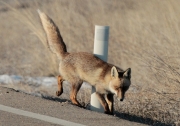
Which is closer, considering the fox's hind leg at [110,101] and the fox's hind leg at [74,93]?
the fox's hind leg at [110,101]

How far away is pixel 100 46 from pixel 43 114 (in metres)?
1.35

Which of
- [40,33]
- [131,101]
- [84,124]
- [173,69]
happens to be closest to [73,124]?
[84,124]

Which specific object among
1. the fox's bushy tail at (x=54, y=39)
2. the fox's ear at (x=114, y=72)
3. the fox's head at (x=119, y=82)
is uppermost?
the fox's bushy tail at (x=54, y=39)

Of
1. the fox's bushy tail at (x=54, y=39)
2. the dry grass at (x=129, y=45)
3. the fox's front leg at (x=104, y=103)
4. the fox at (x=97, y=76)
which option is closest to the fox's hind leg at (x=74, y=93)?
the fox at (x=97, y=76)

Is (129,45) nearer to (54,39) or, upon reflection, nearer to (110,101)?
(54,39)

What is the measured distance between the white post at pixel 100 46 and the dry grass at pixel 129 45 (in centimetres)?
54

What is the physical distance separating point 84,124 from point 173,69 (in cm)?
259

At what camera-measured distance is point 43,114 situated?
6.20m

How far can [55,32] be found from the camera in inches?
320

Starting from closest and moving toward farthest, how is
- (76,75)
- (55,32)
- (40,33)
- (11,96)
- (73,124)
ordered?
1. (73,124)
2. (11,96)
3. (76,75)
4. (55,32)
5. (40,33)

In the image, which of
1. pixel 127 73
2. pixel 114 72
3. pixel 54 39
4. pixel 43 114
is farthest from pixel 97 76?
pixel 43 114

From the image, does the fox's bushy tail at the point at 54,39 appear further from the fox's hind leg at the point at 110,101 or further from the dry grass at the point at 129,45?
the fox's hind leg at the point at 110,101

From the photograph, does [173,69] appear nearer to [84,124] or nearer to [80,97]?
[80,97]

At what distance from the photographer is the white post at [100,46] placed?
7.00 meters
